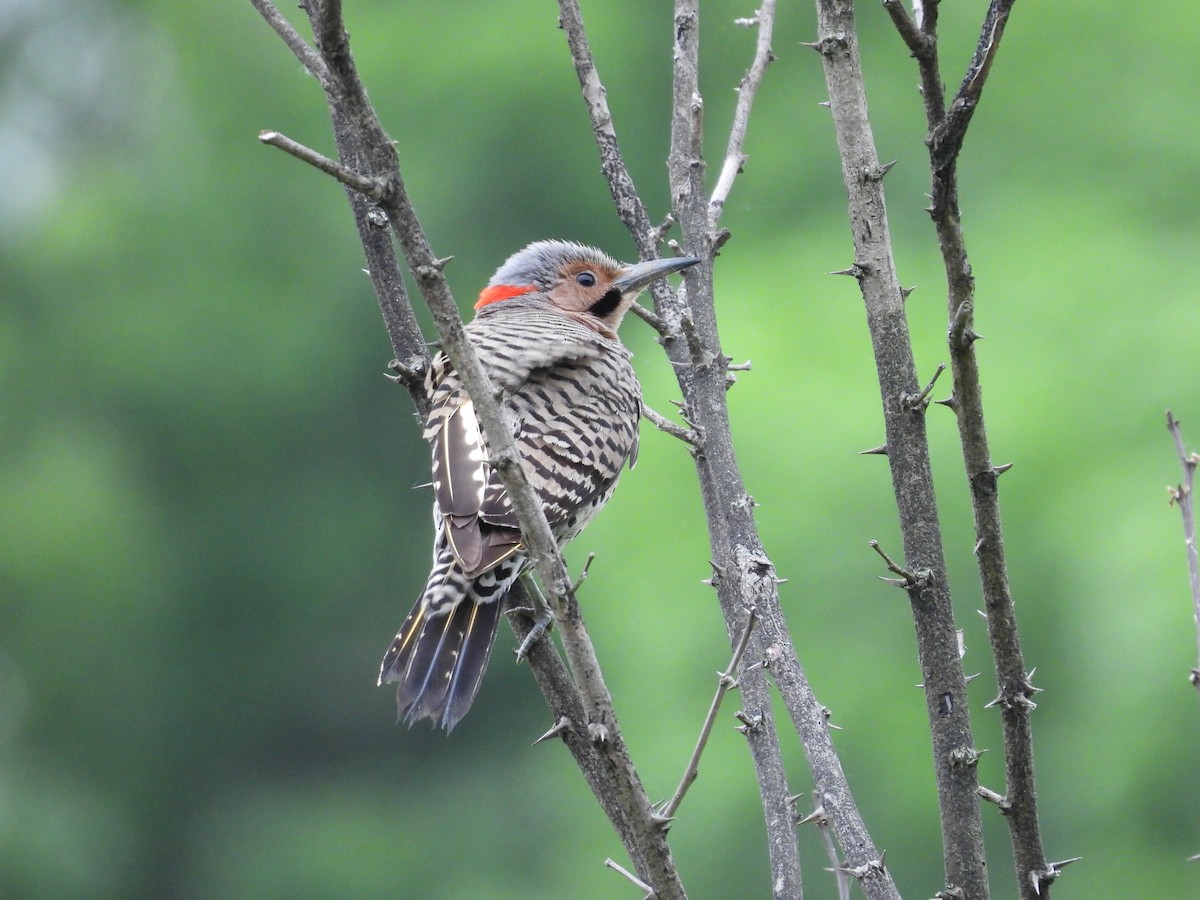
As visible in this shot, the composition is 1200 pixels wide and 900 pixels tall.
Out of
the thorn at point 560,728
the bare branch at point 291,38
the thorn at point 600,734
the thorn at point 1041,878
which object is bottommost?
the thorn at point 1041,878

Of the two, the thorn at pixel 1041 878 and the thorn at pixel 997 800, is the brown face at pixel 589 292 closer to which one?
the thorn at pixel 997 800

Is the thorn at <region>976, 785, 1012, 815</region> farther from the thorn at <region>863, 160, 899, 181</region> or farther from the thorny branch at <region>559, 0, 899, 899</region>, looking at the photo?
the thorn at <region>863, 160, 899, 181</region>

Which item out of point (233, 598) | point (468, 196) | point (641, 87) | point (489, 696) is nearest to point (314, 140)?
point (468, 196)

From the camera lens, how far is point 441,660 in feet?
10.6

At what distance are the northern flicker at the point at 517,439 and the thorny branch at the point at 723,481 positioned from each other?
14 centimetres

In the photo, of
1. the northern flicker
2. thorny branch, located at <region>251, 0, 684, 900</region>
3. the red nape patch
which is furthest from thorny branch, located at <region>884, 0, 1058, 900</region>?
the red nape patch

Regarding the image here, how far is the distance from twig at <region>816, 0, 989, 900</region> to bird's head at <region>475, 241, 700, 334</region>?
7.88 feet

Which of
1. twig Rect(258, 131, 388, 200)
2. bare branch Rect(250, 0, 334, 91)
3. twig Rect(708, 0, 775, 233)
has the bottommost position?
twig Rect(258, 131, 388, 200)

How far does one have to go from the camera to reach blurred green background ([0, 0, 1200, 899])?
10555 millimetres

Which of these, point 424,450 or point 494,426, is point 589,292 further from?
point 424,450

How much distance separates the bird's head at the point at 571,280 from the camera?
522 centimetres

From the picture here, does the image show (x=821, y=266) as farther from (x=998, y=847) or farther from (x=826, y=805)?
(x=826, y=805)

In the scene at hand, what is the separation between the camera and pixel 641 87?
17984mm

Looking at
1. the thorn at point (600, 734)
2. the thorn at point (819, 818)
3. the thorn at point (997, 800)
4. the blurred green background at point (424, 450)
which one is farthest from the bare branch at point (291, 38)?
the blurred green background at point (424, 450)
